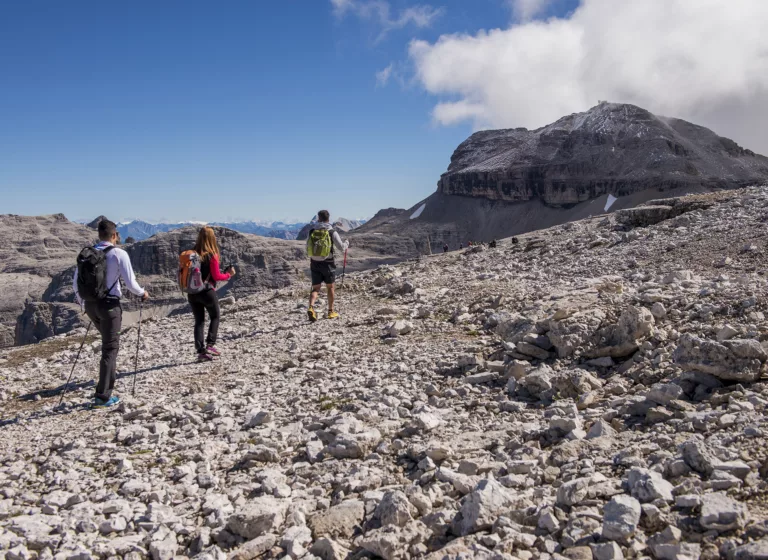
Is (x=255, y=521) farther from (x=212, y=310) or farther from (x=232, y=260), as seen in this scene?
(x=232, y=260)

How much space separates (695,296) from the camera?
8.60 metres

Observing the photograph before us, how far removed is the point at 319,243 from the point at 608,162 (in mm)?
153362

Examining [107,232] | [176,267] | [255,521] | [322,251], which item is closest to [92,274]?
[107,232]

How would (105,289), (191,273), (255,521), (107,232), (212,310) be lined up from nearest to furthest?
(255,521)
(105,289)
(107,232)
(191,273)
(212,310)

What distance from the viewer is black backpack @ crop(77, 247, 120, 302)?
7.94 meters

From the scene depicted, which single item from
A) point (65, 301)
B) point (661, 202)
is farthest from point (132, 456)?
point (65, 301)

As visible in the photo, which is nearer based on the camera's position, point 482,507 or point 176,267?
point 482,507

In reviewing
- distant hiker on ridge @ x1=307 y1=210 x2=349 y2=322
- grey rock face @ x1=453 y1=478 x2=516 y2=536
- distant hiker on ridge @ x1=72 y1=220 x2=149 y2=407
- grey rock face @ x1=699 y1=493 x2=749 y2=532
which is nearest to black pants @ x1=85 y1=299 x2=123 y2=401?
distant hiker on ridge @ x1=72 y1=220 x2=149 y2=407

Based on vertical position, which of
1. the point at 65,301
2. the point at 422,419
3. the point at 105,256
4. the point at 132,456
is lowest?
the point at 65,301

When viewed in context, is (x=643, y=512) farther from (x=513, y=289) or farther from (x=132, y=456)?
(x=513, y=289)

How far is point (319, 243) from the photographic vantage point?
13.2 meters

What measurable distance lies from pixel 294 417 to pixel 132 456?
74.1 inches

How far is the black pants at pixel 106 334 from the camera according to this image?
8172 mm

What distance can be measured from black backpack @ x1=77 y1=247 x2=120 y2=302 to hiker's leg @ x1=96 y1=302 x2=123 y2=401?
0.75 feet
